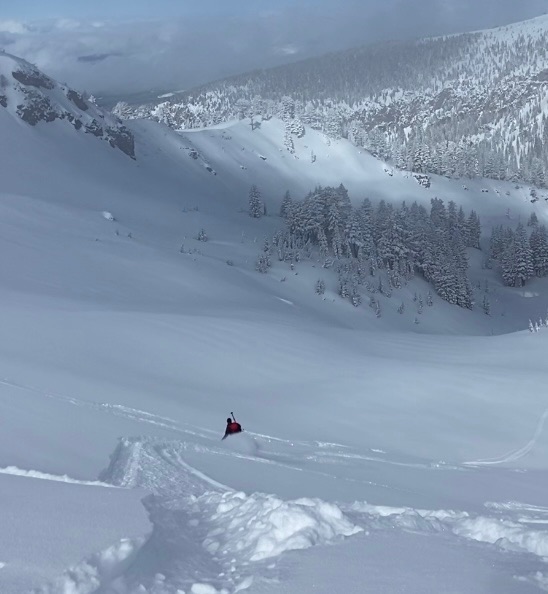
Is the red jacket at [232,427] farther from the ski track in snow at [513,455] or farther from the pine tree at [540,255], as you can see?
the pine tree at [540,255]

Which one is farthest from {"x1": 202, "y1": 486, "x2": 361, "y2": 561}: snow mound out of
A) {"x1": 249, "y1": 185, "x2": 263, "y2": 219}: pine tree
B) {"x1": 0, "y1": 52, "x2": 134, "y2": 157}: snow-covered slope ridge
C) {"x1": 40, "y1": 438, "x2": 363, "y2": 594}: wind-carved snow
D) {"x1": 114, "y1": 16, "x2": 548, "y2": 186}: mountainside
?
{"x1": 114, "y1": 16, "x2": 548, "y2": 186}: mountainside

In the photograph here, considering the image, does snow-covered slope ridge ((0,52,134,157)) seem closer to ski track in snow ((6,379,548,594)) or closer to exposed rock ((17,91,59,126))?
exposed rock ((17,91,59,126))

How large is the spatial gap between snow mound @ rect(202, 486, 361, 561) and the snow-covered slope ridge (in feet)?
205

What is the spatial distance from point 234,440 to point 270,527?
493 centimetres

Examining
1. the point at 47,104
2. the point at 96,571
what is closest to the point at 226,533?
the point at 96,571

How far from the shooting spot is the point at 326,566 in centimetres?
498

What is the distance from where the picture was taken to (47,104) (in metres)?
62.9

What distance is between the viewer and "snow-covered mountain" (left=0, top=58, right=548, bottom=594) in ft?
16.3

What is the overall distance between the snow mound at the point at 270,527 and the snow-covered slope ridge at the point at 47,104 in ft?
205

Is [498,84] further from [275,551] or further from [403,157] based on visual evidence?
[275,551]

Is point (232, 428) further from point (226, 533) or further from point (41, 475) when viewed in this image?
point (226, 533)

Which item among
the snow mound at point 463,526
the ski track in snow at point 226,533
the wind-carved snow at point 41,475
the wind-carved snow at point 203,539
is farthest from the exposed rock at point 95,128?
the snow mound at point 463,526

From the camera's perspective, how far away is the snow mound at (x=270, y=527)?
17.9 feet

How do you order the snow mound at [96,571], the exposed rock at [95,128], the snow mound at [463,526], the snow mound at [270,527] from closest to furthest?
the snow mound at [96,571], the snow mound at [270,527], the snow mound at [463,526], the exposed rock at [95,128]
